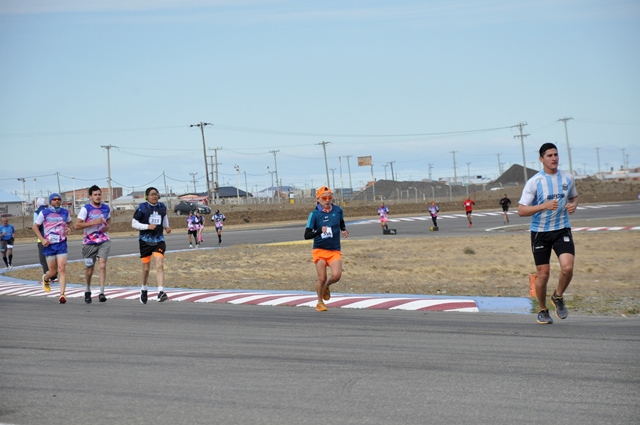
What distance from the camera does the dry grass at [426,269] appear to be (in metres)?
14.6

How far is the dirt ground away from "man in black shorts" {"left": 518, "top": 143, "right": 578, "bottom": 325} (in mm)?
1610

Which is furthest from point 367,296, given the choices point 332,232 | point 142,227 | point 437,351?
point 437,351

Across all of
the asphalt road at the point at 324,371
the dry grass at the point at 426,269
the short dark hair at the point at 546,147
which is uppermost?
the short dark hair at the point at 546,147

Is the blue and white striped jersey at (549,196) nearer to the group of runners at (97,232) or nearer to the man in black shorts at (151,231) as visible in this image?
the group of runners at (97,232)

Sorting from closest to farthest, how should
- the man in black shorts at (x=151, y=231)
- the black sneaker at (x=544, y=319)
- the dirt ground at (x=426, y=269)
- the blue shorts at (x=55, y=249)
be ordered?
the black sneaker at (x=544, y=319)
the man in black shorts at (x=151, y=231)
the blue shorts at (x=55, y=249)
the dirt ground at (x=426, y=269)

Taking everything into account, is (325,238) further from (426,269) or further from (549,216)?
(426,269)

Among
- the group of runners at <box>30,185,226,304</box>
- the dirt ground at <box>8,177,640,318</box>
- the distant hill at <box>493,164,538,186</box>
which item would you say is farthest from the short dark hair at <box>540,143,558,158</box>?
the distant hill at <box>493,164,538,186</box>

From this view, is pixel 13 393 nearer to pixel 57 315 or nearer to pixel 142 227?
pixel 57 315

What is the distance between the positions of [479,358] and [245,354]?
201cm

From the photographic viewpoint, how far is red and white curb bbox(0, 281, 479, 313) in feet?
37.5

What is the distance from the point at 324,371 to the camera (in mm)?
6309

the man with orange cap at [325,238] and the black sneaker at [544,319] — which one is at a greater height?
the man with orange cap at [325,238]

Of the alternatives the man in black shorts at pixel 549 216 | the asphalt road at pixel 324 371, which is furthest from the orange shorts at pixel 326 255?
the man in black shorts at pixel 549 216

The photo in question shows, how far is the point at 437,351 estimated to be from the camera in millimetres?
7156
